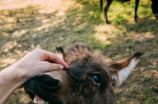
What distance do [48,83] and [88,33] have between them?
5.80 m

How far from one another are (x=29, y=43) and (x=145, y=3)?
6.72m

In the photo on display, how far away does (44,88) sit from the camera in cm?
160

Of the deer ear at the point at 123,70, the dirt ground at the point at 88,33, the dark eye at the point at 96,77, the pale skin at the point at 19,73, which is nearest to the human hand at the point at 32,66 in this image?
the pale skin at the point at 19,73

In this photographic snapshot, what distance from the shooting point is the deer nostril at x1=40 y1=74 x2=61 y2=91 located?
1593 mm

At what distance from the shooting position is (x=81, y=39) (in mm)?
6895

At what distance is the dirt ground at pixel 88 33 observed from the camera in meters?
4.71

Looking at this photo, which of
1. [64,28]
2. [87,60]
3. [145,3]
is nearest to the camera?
[87,60]

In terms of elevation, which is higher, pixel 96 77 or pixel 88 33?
pixel 96 77

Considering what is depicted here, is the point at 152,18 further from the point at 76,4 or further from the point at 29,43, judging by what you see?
the point at 29,43

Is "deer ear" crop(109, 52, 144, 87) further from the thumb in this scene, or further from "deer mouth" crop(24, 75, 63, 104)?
"deer mouth" crop(24, 75, 63, 104)

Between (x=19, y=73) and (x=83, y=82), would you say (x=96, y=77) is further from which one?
(x=19, y=73)

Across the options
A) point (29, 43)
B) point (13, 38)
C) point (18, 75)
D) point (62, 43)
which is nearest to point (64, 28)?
point (62, 43)

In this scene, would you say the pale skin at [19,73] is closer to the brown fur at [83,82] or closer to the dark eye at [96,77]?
the brown fur at [83,82]

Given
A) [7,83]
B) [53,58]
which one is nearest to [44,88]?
[7,83]
